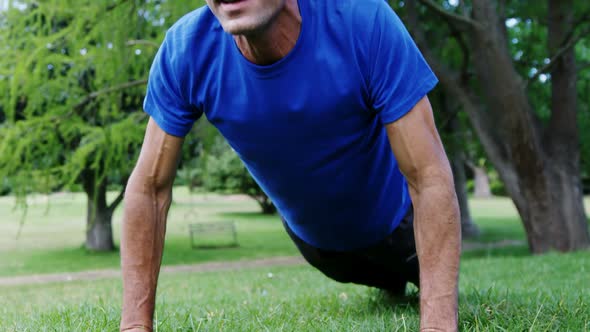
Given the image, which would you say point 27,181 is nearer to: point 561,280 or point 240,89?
point 561,280

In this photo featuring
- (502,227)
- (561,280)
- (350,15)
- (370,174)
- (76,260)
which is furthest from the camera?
(502,227)

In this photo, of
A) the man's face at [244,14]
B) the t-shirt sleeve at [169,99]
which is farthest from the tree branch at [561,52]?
the man's face at [244,14]

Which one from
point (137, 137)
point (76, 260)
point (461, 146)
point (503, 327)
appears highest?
point (503, 327)

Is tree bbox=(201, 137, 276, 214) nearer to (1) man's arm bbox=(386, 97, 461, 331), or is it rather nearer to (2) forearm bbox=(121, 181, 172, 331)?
(2) forearm bbox=(121, 181, 172, 331)

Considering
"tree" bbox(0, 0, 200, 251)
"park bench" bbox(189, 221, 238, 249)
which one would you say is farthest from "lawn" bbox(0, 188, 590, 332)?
"park bench" bbox(189, 221, 238, 249)

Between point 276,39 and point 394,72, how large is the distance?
16.0 inches

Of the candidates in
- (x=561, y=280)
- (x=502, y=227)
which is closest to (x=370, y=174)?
(x=561, y=280)

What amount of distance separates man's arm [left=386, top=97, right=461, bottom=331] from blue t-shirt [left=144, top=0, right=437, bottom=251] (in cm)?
7

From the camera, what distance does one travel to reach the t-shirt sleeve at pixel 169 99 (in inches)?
90.7

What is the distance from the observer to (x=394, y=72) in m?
2.11

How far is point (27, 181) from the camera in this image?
11.5 m

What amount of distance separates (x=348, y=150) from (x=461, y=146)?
A: 44.8 ft

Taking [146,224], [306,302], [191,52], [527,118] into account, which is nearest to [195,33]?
[191,52]

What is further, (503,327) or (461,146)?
(461,146)
